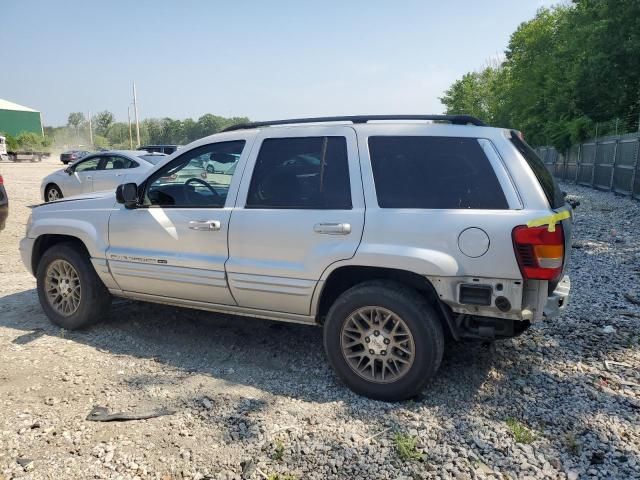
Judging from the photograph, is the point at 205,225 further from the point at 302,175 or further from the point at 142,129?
the point at 142,129

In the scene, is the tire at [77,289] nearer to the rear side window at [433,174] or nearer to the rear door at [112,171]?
the rear side window at [433,174]

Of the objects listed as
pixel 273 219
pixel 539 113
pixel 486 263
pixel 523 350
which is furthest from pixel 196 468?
pixel 539 113

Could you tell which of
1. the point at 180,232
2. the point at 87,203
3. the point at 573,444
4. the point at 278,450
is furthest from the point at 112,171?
the point at 573,444

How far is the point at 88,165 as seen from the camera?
13188 millimetres

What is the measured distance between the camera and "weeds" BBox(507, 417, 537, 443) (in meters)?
3.05

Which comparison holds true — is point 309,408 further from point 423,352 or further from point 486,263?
point 486,263

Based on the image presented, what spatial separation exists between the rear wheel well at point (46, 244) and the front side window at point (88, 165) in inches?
335

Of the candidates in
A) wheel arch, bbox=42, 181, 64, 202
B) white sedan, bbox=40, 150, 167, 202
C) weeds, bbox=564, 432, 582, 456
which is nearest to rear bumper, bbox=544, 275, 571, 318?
weeds, bbox=564, 432, 582, 456

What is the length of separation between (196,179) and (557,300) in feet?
9.78

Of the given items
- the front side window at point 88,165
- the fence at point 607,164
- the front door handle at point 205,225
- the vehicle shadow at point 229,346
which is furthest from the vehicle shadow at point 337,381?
the fence at point 607,164

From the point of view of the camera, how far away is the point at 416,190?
136 inches

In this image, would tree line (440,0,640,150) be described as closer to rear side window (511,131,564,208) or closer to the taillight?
rear side window (511,131,564,208)

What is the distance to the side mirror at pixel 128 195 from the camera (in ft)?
14.2

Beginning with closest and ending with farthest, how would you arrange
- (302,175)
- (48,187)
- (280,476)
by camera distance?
1. (280,476)
2. (302,175)
3. (48,187)
